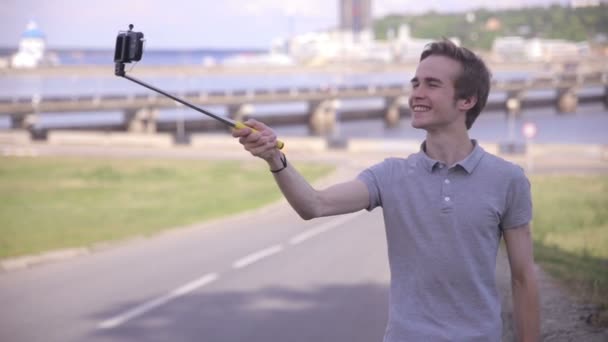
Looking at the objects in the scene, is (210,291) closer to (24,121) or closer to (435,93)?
(435,93)

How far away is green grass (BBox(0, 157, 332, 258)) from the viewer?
21625 mm

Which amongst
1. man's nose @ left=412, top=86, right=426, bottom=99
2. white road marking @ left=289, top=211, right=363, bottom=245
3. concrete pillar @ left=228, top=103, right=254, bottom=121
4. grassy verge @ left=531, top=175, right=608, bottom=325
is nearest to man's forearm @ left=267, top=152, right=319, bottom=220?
man's nose @ left=412, top=86, right=426, bottom=99

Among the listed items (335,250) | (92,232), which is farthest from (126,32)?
(92,232)

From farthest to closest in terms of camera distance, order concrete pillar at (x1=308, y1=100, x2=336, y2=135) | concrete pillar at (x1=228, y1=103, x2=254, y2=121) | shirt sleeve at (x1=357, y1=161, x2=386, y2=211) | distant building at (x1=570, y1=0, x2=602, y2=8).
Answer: concrete pillar at (x1=308, y1=100, x2=336, y2=135) < concrete pillar at (x1=228, y1=103, x2=254, y2=121) < distant building at (x1=570, y1=0, x2=602, y2=8) < shirt sleeve at (x1=357, y1=161, x2=386, y2=211)

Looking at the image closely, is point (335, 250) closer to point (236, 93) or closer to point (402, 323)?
point (402, 323)

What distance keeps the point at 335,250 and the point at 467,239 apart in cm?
1467

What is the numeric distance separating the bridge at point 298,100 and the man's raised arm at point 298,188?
5459 cm

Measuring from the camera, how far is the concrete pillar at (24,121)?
6644 centimetres

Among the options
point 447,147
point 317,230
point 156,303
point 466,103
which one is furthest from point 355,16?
point 447,147

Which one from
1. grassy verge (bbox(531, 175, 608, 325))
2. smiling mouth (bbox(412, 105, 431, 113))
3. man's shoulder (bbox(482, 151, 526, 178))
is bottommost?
grassy verge (bbox(531, 175, 608, 325))

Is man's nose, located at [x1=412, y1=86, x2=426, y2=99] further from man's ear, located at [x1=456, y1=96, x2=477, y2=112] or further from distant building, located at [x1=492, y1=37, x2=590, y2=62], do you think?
distant building, located at [x1=492, y1=37, x2=590, y2=62]

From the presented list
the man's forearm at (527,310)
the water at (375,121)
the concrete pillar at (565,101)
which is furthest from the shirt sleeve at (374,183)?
the concrete pillar at (565,101)

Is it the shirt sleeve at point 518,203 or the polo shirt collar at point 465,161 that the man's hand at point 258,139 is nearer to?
the polo shirt collar at point 465,161

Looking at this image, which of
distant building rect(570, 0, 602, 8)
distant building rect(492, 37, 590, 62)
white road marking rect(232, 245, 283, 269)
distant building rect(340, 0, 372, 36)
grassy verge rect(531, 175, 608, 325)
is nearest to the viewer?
Answer: grassy verge rect(531, 175, 608, 325)
